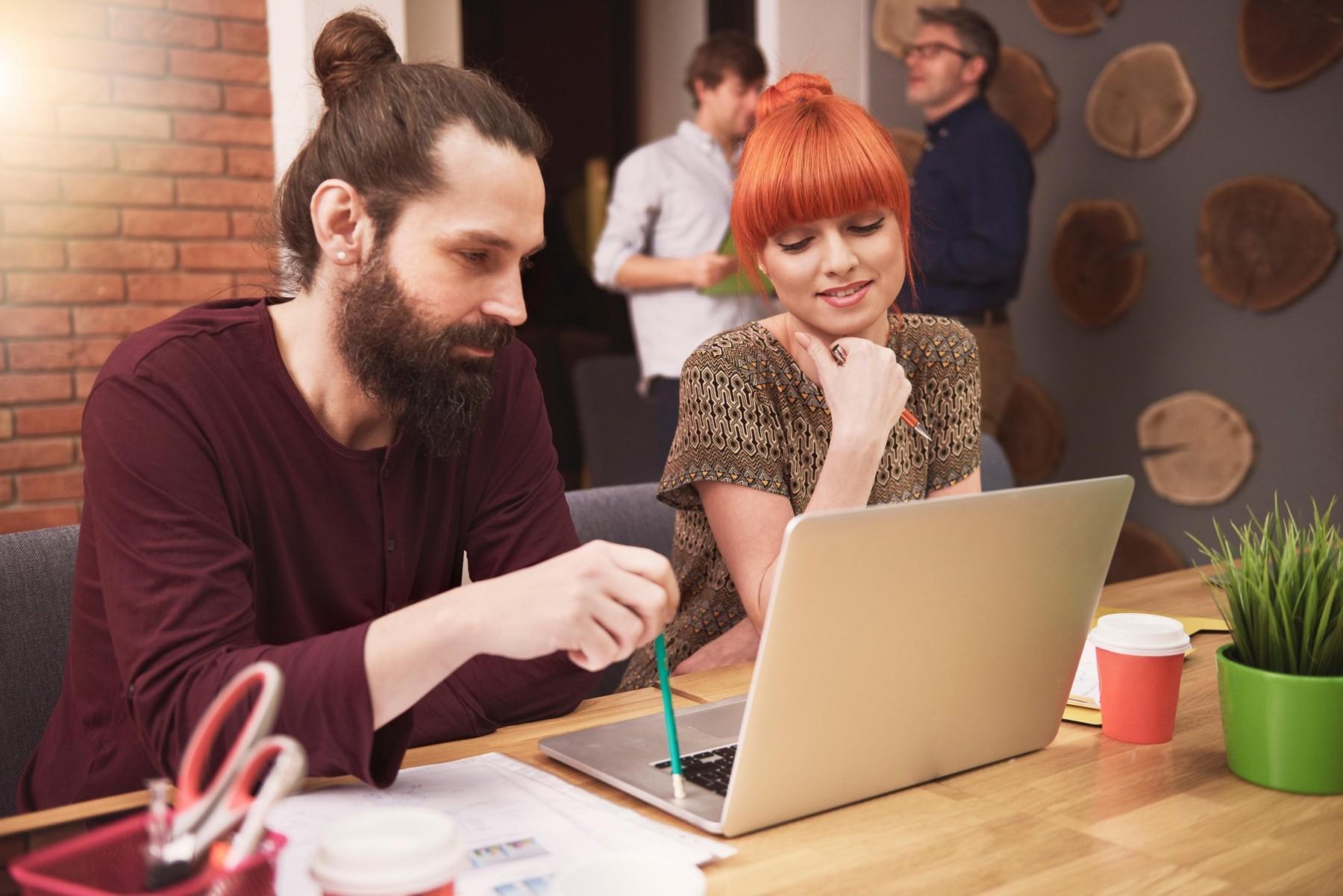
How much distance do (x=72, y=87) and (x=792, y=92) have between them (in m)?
2.35

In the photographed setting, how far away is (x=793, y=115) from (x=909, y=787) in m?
0.84

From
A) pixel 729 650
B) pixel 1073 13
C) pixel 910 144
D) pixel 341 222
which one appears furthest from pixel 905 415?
pixel 910 144

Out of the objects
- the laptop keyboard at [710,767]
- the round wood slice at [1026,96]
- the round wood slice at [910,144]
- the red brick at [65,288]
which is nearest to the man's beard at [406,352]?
the laptop keyboard at [710,767]

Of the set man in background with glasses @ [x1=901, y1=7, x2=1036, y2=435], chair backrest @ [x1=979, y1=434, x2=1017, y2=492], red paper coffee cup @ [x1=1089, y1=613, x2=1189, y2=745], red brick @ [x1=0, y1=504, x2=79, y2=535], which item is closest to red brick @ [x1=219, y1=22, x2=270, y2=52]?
red brick @ [x1=0, y1=504, x2=79, y2=535]

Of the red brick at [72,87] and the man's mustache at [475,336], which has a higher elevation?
the red brick at [72,87]

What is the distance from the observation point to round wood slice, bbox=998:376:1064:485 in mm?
3979

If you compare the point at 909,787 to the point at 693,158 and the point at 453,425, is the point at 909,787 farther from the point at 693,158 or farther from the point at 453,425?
the point at 693,158

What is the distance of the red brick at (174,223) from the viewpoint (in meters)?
3.16

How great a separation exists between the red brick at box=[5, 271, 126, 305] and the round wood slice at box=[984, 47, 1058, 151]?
108 inches

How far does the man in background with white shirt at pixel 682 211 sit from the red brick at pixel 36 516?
5.01 ft

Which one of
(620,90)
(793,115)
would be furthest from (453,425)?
(620,90)

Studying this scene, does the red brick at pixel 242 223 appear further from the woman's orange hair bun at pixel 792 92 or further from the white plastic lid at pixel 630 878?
the white plastic lid at pixel 630 878

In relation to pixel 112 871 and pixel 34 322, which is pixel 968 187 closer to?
pixel 34 322

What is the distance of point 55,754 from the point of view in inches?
44.4
